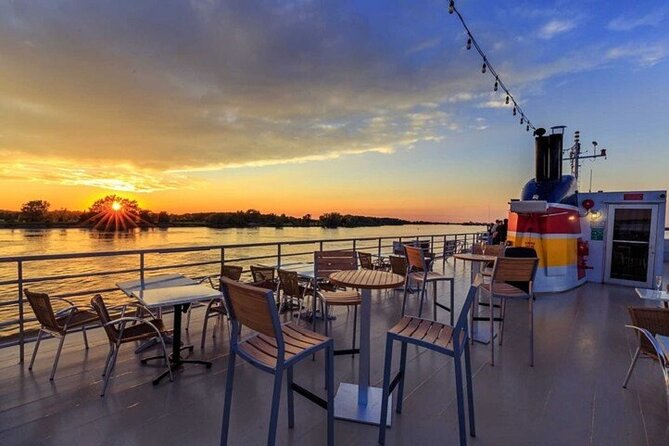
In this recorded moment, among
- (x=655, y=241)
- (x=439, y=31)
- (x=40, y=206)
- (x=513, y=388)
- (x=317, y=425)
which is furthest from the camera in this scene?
(x=40, y=206)

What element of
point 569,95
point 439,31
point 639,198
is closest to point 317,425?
point 439,31

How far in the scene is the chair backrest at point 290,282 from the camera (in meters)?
3.24

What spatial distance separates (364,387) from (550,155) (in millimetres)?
6463

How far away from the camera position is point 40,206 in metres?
18.7

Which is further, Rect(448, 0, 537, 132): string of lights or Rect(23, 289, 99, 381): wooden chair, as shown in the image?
Rect(448, 0, 537, 132): string of lights

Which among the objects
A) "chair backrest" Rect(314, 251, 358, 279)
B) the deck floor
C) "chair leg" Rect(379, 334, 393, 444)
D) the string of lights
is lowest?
the deck floor

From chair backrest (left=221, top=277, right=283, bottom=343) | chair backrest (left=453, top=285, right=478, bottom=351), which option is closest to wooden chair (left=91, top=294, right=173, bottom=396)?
chair backrest (left=221, top=277, right=283, bottom=343)

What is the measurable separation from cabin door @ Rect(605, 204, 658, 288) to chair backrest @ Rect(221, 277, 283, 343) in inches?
309

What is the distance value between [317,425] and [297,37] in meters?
5.61

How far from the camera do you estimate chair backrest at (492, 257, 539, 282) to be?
9.34 feet

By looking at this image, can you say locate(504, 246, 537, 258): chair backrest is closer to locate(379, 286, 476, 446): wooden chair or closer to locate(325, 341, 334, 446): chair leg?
locate(379, 286, 476, 446): wooden chair

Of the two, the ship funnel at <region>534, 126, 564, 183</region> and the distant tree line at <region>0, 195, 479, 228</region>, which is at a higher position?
the ship funnel at <region>534, 126, 564, 183</region>

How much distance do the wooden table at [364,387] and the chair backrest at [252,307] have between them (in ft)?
2.32

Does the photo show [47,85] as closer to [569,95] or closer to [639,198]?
[569,95]
